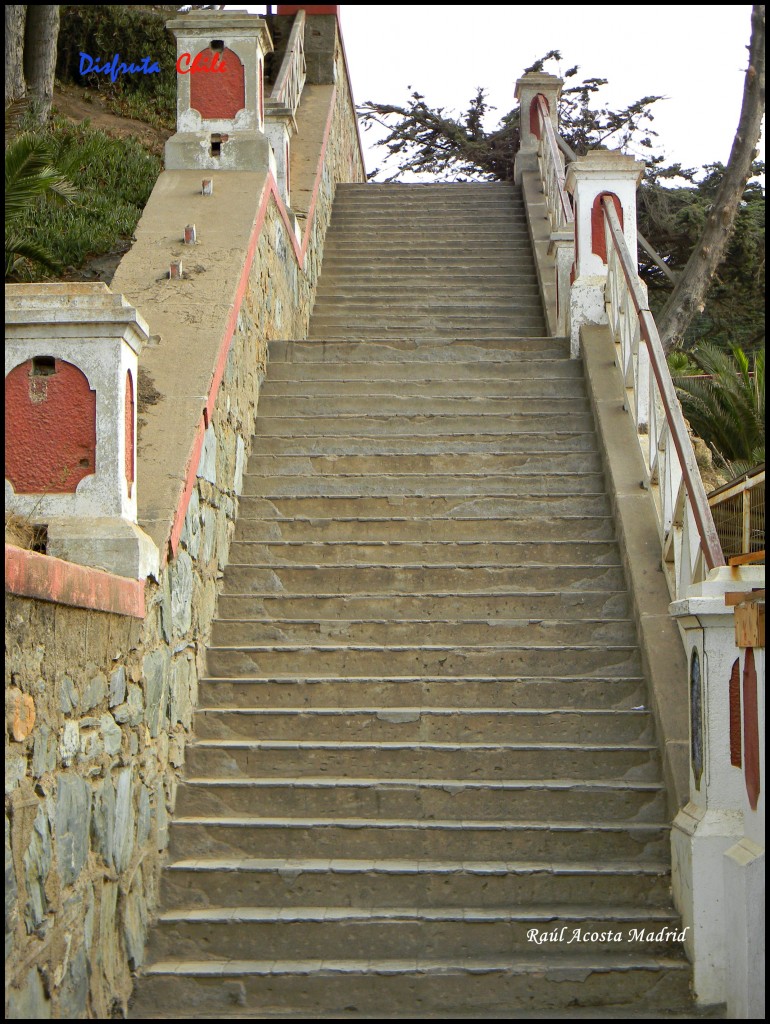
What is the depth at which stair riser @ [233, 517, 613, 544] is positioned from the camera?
6.48 m

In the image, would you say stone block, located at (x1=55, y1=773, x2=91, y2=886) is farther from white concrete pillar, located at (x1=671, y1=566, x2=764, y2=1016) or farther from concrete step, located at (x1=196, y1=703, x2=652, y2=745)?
white concrete pillar, located at (x1=671, y1=566, x2=764, y2=1016)

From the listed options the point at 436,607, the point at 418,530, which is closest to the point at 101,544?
the point at 436,607

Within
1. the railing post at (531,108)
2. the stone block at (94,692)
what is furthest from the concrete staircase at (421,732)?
the railing post at (531,108)

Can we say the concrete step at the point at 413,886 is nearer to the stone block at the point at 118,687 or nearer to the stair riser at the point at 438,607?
the stone block at the point at 118,687

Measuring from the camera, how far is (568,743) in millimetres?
5258

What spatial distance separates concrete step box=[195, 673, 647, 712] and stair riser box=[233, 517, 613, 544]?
1120 millimetres

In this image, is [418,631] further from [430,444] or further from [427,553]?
[430,444]

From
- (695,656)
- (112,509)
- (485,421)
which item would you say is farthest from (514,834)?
(485,421)

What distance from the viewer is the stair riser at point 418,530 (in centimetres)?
648

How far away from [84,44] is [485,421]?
11977 millimetres

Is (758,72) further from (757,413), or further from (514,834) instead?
(514,834)

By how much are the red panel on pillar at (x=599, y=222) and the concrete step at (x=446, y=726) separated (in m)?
3.88

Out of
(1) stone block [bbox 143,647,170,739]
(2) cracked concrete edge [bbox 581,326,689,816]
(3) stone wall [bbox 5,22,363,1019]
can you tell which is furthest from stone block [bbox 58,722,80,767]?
(2) cracked concrete edge [bbox 581,326,689,816]

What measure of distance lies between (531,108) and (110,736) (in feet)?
36.7
